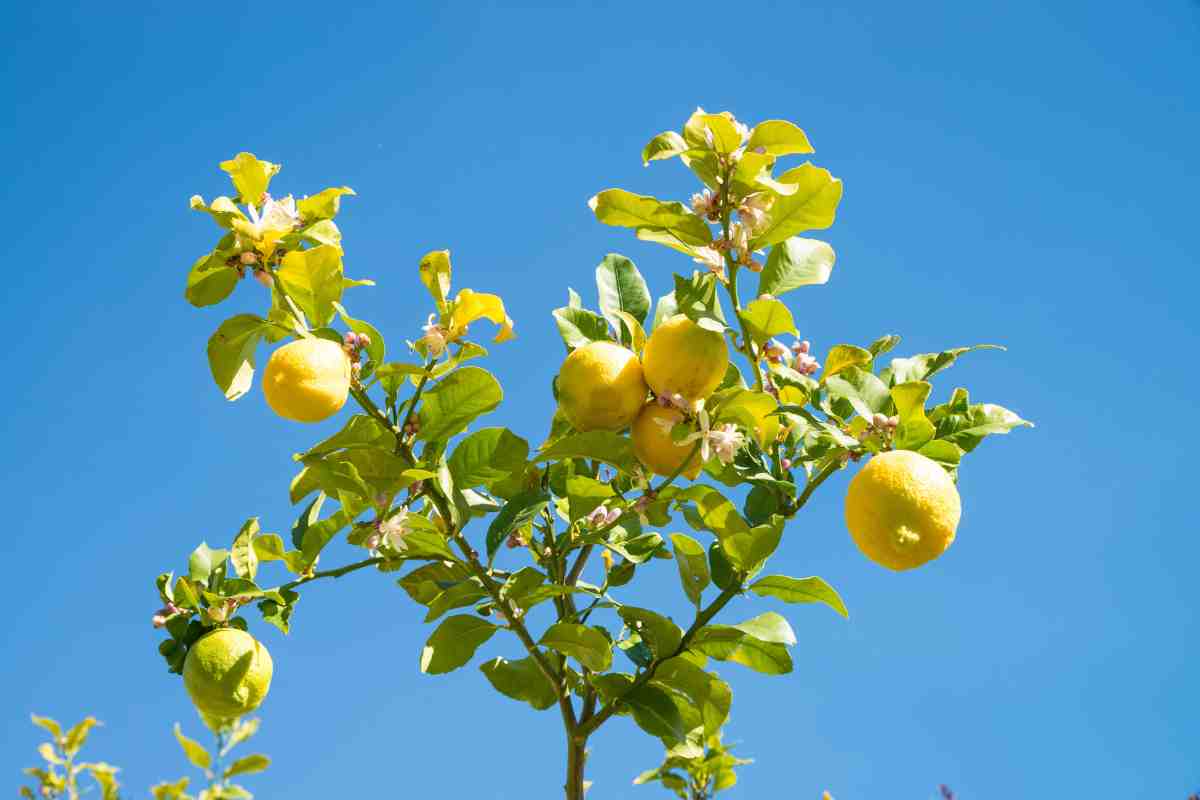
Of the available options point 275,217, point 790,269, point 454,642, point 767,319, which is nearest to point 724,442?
point 767,319

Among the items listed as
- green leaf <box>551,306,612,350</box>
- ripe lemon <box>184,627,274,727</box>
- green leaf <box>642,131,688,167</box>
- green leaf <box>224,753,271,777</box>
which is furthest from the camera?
green leaf <box>224,753,271,777</box>

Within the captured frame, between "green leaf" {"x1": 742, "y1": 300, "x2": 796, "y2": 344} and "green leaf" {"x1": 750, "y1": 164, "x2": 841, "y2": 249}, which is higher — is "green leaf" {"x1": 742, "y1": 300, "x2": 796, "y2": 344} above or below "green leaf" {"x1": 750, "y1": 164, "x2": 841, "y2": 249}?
below

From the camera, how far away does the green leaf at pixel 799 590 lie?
145cm

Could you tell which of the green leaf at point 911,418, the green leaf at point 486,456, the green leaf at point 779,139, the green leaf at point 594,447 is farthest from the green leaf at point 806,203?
the green leaf at point 486,456

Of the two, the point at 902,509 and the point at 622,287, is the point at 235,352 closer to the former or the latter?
the point at 622,287

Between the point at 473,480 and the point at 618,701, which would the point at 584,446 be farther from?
the point at 618,701

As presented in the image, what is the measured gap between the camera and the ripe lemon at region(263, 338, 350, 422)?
134cm

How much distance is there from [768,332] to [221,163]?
2.87 feet

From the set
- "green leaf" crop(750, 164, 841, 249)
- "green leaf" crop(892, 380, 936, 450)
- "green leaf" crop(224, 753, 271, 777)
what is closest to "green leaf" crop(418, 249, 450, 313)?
"green leaf" crop(750, 164, 841, 249)

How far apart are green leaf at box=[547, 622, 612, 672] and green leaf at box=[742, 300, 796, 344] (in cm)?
51

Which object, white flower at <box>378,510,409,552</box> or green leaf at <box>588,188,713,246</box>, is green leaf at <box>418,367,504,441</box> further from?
green leaf at <box>588,188,713,246</box>

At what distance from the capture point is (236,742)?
2910mm

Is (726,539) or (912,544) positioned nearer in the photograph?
(912,544)

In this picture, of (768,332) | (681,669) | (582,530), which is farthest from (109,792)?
(768,332)
